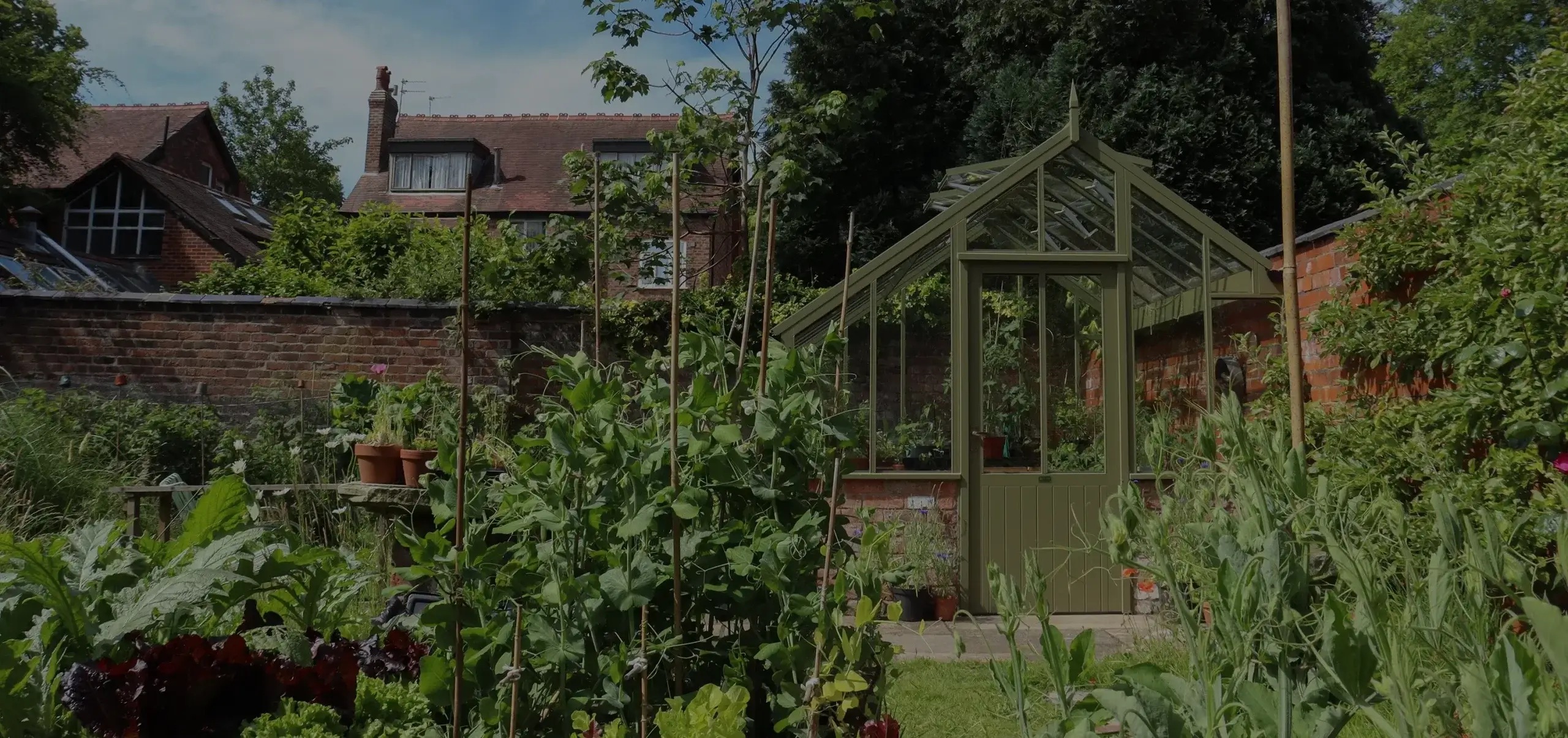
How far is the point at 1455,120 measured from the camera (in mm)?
20375

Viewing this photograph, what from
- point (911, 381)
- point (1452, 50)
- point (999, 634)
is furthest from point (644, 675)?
point (1452, 50)

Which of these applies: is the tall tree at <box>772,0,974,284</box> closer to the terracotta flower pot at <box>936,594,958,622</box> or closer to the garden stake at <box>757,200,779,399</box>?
the terracotta flower pot at <box>936,594,958,622</box>

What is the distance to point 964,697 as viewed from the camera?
3.86 meters

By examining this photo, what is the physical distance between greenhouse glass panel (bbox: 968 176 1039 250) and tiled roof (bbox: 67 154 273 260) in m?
17.6

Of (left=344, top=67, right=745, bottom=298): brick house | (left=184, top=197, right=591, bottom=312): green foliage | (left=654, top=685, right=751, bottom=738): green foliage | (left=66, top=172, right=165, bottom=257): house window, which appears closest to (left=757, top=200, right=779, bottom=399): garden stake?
(left=654, top=685, right=751, bottom=738): green foliage

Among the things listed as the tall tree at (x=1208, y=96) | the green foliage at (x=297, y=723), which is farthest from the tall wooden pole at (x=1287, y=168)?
the tall tree at (x=1208, y=96)

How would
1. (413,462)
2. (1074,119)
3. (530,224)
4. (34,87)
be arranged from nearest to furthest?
(413,462) < (1074,119) < (34,87) < (530,224)

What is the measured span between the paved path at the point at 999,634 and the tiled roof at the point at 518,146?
16.3 m

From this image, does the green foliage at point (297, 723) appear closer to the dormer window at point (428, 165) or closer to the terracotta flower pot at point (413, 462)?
the terracotta flower pot at point (413, 462)

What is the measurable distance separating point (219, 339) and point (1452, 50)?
79.0ft

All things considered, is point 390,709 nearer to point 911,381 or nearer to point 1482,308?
point 1482,308

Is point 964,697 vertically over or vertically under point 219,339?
under

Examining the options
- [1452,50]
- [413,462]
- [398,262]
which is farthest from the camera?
[1452,50]

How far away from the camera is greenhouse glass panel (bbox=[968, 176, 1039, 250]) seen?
237 inches
